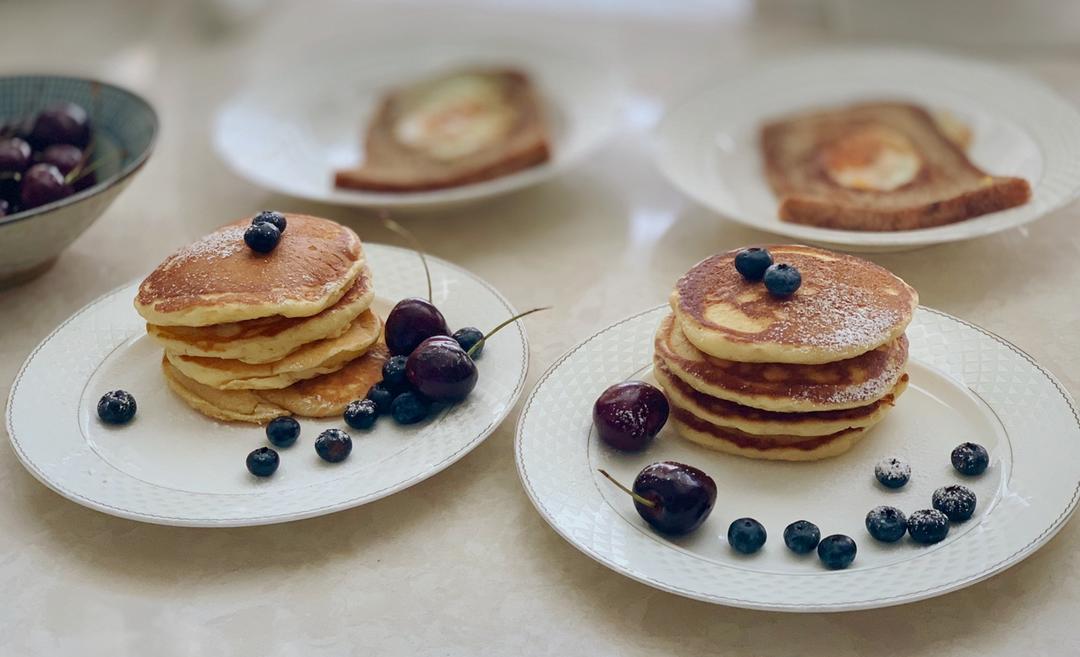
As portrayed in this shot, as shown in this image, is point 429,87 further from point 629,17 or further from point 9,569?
point 9,569

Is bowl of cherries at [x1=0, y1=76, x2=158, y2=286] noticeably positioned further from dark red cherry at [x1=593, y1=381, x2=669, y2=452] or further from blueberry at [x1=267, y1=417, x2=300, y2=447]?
dark red cherry at [x1=593, y1=381, x2=669, y2=452]

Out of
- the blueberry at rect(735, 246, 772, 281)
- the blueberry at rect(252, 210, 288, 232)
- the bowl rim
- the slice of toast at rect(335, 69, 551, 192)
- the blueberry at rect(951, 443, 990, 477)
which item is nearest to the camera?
the blueberry at rect(951, 443, 990, 477)

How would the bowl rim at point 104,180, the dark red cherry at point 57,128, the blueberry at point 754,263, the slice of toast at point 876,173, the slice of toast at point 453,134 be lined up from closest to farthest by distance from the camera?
the blueberry at point 754,263 < the bowl rim at point 104,180 < the slice of toast at point 876,173 < the dark red cherry at point 57,128 < the slice of toast at point 453,134

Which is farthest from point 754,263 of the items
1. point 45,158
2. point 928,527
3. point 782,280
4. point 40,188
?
point 45,158

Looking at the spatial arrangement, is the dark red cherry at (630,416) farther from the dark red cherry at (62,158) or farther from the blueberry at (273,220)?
the dark red cherry at (62,158)

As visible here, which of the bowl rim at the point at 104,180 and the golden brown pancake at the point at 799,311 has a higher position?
the golden brown pancake at the point at 799,311

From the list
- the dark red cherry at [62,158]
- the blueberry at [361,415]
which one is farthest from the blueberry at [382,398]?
the dark red cherry at [62,158]

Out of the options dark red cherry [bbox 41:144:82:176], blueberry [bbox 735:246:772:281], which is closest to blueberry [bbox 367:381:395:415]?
blueberry [bbox 735:246:772:281]
